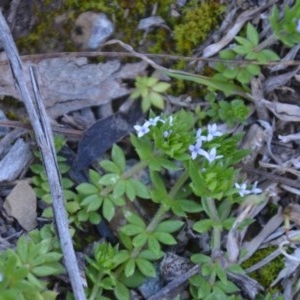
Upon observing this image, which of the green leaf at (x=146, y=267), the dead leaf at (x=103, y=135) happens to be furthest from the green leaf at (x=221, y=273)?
the dead leaf at (x=103, y=135)

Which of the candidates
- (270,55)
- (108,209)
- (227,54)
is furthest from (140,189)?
(270,55)

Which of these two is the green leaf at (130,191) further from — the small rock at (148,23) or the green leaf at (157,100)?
the small rock at (148,23)

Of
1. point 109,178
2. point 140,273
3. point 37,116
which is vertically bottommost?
point 140,273

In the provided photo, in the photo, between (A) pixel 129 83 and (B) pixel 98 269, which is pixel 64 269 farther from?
(A) pixel 129 83

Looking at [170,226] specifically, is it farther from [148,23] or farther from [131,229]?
[148,23]

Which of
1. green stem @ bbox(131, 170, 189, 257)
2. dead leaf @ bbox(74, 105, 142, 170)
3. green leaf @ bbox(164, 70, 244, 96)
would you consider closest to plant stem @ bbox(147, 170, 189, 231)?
green stem @ bbox(131, 170, 189, 257)

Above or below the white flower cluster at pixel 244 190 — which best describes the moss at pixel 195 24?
above

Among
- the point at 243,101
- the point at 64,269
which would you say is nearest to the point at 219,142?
the point at 243,101
